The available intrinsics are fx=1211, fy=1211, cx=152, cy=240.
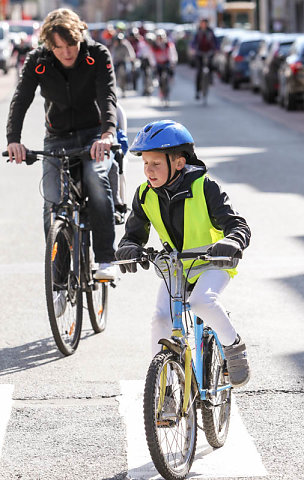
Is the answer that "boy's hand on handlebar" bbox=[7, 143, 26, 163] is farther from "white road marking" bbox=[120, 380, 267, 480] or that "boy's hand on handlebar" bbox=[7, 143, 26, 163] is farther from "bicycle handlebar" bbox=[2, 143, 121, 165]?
"white road marking" bbox=[120, 380, 267, 480]

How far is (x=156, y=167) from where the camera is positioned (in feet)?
15.8

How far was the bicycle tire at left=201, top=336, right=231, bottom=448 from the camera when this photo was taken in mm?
5023

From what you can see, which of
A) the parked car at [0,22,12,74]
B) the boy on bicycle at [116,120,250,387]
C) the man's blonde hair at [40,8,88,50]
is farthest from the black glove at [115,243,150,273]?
the parked car at [0,22,12,74]

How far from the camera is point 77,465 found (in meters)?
5.04

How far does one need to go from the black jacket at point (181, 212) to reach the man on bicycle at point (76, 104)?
2.14m

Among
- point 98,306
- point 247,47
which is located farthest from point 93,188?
point 247,47

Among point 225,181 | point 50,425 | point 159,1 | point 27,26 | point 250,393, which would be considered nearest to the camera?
point 50,425

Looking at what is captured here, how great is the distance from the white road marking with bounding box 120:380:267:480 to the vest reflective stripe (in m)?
0.76

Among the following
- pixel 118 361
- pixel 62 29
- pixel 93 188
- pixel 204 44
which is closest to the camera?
pixel 118 361

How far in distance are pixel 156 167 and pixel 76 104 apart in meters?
2.61

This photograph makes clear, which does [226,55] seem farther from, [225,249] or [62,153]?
[225,249]

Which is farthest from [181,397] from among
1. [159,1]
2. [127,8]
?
[127,8]

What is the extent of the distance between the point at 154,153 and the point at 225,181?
35.6 feet

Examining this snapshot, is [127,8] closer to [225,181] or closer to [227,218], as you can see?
[225,181]
